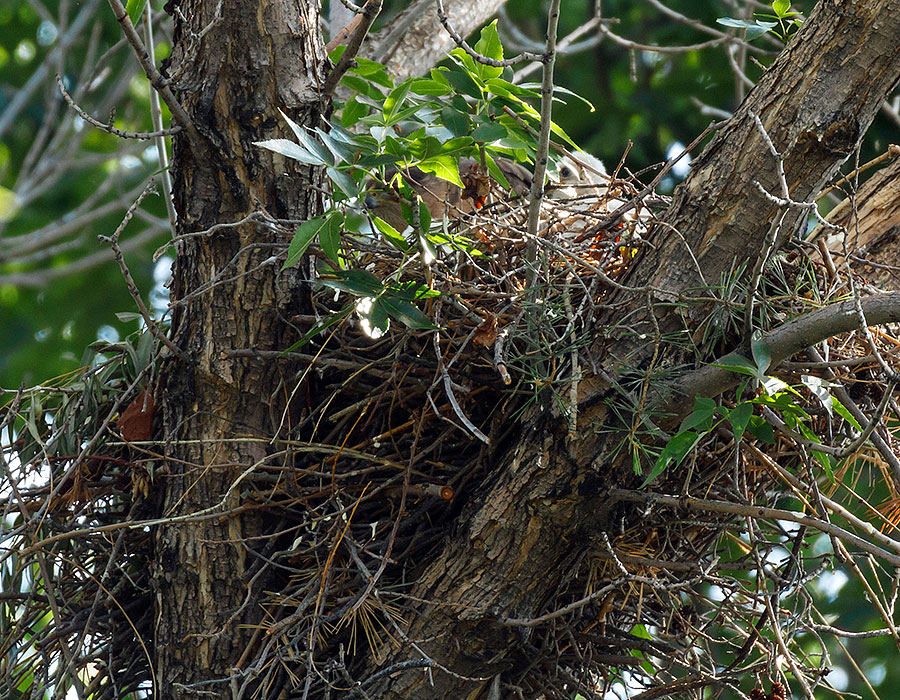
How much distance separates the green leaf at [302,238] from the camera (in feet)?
5.10

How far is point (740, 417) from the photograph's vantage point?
151cm

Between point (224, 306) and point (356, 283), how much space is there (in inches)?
14.2

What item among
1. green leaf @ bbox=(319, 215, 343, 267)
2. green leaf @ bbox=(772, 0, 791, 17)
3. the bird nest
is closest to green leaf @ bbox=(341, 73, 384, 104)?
the bird nest

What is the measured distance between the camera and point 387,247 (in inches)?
77.1

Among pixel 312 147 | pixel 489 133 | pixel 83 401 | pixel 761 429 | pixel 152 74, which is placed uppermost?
pixel 152 74

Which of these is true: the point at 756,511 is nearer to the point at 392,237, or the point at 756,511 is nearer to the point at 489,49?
the point at 392,237

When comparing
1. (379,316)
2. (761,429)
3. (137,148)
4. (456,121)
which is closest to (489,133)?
(456,121)

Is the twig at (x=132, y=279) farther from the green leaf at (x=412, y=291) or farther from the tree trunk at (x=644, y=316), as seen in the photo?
the tree trunk at (x=644, y=316)

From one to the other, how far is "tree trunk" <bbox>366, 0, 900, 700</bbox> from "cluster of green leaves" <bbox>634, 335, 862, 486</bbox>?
16cm

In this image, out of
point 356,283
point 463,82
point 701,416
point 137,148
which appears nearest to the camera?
point 701,416

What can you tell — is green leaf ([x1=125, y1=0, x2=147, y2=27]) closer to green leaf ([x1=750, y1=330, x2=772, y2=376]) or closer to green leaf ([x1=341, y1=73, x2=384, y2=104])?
green leaf ([x1=341, y1=73, x2=384, y2=104])

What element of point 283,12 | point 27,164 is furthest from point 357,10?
point 27,164

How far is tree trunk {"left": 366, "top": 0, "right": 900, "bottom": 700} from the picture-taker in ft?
5.27

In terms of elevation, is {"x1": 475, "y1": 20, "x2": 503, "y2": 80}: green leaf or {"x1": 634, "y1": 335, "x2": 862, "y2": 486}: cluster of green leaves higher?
{"x1": 475, "y1": 20, "x2": 503, "y2": 80}: green leaf
